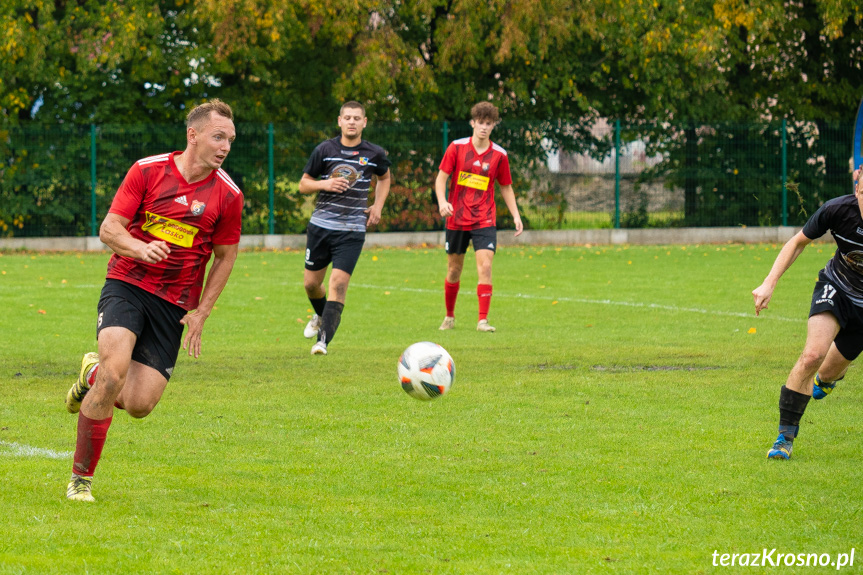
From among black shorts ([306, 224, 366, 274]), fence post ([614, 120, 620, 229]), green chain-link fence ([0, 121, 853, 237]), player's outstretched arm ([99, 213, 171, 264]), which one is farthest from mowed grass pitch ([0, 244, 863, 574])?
fence post ([614, 120, 620, 229])

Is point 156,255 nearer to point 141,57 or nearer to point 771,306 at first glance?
point 771,306

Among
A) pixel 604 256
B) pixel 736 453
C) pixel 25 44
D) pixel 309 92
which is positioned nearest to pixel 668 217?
pixel 604 256

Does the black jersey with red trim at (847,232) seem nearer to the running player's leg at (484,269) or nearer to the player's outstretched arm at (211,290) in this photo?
the player's outstretched arm at (211,290)

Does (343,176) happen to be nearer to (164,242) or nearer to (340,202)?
(340,202)

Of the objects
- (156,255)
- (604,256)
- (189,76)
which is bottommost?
(604,256)

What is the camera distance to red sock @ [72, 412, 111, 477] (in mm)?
5215

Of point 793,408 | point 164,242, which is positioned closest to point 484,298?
point 793,408

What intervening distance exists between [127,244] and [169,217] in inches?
14.3

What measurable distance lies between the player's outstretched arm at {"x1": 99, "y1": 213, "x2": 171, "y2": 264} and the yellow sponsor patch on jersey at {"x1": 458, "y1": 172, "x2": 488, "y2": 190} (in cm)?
698

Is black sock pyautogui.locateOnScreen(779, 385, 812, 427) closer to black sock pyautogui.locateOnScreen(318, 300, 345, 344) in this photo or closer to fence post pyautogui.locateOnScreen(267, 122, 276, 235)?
black sock pyautogui.locateOnScreen(318, 300, 345, 344)

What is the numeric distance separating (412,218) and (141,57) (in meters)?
7.18

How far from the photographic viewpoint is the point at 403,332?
38.2 ft

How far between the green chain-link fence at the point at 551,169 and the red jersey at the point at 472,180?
502 inches

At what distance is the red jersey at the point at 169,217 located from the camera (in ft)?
18.4
